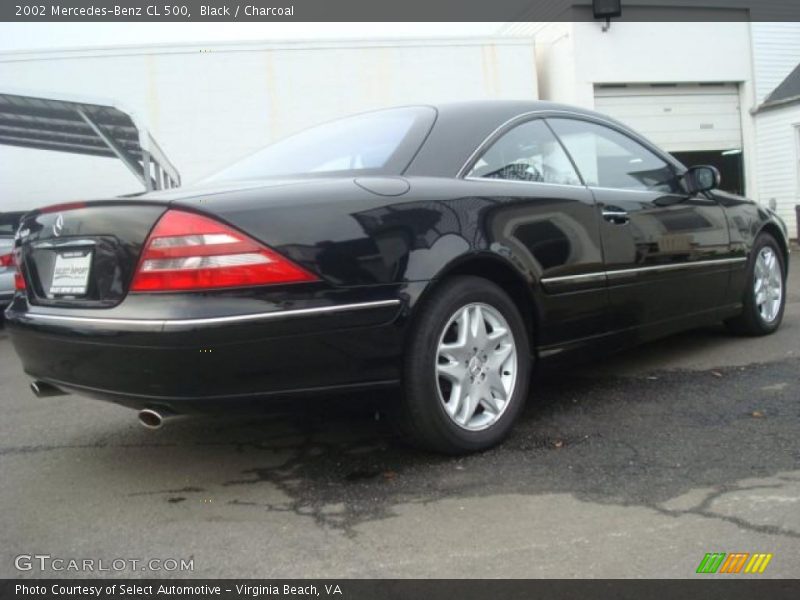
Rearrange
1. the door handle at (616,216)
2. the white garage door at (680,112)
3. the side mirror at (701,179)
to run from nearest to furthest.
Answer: the door handle at (616,216)
the side mirror at (701,179)
the white garage door at (680,112)

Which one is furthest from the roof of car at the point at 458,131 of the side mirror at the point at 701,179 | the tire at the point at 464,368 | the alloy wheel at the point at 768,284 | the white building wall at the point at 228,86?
the white building wall at the point at 228,86

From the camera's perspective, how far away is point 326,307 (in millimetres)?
2650

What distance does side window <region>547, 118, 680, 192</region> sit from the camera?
3.93 metres

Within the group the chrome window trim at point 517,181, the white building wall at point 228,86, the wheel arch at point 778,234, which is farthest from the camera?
the white building wall at point 228,86

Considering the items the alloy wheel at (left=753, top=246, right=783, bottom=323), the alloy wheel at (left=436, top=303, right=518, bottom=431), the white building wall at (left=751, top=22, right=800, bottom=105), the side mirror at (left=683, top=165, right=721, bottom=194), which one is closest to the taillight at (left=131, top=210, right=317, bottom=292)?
the alloy wheel at (left=436, top=303, right=518, bottom=431)

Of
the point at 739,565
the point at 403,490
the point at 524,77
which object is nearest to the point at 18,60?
the point at 524,77

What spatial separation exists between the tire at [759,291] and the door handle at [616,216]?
1.52 meters

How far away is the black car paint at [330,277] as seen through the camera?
2.54 metres

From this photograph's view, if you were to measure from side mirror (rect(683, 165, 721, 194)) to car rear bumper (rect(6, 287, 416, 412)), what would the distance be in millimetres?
2509

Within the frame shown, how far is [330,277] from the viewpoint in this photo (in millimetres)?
2670

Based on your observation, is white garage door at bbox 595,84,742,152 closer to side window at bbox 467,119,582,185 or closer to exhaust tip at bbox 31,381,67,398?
side window at bbox 467,119,582,185

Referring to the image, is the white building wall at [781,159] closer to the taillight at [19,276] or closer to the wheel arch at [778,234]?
the wheel arch at [778,234]

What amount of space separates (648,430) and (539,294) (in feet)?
2.50
